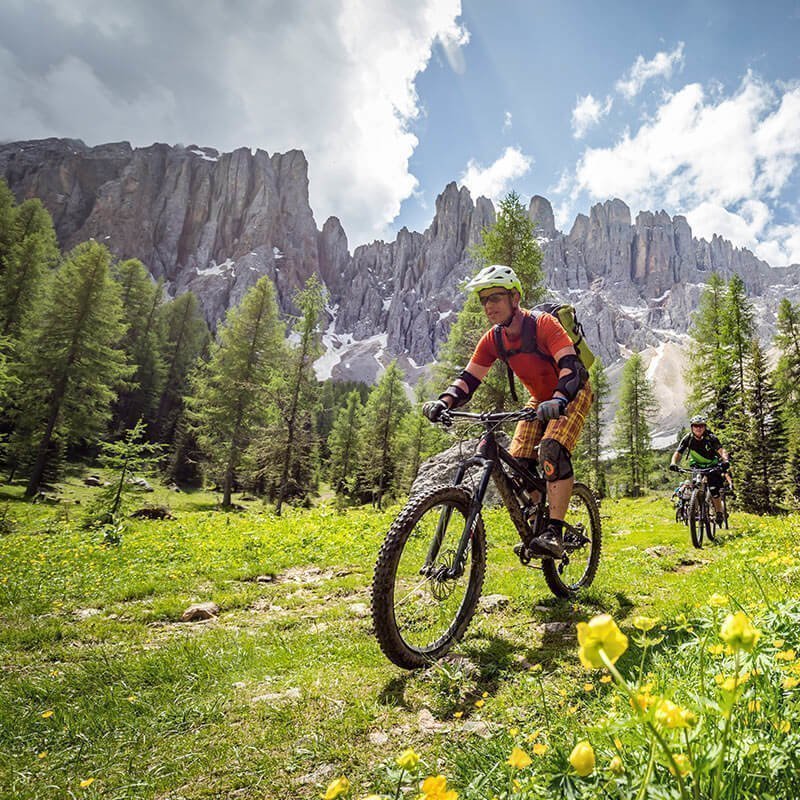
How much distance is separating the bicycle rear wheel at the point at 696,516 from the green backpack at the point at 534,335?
21.0 feet

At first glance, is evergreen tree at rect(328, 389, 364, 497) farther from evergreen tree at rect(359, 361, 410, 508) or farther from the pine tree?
the pine tree

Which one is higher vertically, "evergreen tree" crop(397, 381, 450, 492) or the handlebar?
"evergreen tree" crop(397, 381, 450, 492)

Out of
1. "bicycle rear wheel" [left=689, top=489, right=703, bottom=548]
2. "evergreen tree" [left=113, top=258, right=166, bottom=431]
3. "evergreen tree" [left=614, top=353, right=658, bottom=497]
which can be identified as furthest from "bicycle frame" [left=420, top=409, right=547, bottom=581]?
"evergreen tree" [left=113, top=258, right=166, bottom=431]

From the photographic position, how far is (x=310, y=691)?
326cm

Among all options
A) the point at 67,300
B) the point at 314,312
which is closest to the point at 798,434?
the point at 314,312

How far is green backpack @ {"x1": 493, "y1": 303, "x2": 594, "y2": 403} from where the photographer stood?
4957 mm

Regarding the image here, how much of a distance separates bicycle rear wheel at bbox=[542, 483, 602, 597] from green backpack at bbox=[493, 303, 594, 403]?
1616 mm

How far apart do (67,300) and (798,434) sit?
4926 centimetres

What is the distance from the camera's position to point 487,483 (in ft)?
13.5

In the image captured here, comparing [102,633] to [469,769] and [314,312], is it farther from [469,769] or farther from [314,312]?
[314,312]

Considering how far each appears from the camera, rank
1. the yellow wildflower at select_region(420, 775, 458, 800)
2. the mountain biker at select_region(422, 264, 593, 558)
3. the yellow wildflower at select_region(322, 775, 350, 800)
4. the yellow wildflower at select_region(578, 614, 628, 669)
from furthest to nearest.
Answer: the mountain biker at select_region(422, 264, 593, 558)
the yellow wildflower at select_region(420, 775, 458, 800)
the yellow wildflower at select_region(322, 775, 350, 800)
the yellow wildflower at select_region(578, 614, 628, 669)

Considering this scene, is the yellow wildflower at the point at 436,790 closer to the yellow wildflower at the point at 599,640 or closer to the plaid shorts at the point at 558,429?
the yellow wildflower at the point at 599,640

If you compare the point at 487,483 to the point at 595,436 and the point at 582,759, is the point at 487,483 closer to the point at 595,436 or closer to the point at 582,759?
the point at 582,759

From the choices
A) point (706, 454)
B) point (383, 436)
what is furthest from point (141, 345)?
point (706, 454)
